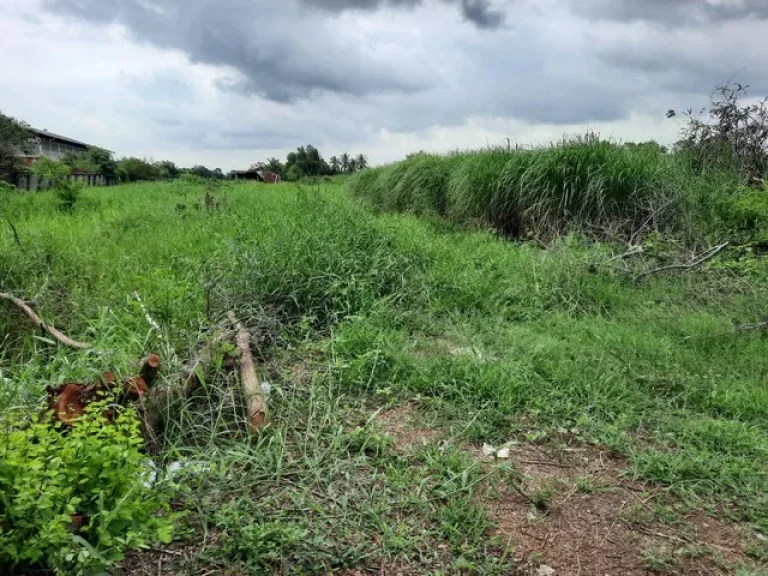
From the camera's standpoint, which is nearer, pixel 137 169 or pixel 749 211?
pixel 749 211

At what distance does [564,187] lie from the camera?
649 centimetres

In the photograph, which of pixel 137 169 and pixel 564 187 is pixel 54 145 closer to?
pixel 137 169

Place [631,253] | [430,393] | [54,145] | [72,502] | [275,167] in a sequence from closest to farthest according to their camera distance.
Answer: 1. [72,502]
2. [430,393]
3. [631,253]
4. [275,167]
5. [54,145]

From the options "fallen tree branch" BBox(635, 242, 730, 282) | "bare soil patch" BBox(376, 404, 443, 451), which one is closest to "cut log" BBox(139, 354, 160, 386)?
"bare soil patch" BBox(376, 404, 443, 451)

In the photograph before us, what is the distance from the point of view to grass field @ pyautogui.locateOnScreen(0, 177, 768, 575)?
1.89m

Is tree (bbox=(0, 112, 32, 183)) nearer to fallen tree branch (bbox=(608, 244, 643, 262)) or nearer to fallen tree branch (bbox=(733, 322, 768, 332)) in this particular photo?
fallen tree branch (bbox=(608, 244, 643, 262))

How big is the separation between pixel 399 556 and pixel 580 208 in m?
5.51

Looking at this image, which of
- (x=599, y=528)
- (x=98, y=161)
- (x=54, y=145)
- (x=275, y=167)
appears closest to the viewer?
(x=599, y=528)

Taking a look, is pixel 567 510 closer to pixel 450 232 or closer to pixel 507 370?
pixel 507 370

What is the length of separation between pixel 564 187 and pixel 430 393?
444 cm

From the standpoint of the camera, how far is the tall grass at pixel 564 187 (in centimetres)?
631

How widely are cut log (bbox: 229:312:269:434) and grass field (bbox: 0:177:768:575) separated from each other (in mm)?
72

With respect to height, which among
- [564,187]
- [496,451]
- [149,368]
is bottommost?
[496,451]

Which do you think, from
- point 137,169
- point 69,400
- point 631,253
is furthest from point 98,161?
point 69,400
